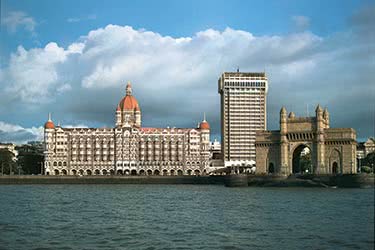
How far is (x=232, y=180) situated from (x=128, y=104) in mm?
58940

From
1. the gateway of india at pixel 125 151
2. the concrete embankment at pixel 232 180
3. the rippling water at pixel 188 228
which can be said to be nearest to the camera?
the rippling water at pixel 188 228

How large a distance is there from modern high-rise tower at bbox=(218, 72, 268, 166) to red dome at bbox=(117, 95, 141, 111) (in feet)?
92.8

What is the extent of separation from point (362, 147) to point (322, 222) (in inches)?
5647

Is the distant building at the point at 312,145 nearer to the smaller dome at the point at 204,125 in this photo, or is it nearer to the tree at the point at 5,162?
the smaller dome at the point at 204,125

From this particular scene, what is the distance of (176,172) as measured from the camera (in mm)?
139875

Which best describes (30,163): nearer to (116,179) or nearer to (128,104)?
(128,104)

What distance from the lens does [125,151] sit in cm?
13875

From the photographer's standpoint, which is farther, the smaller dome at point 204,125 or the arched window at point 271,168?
the smaller dome at point 204,125

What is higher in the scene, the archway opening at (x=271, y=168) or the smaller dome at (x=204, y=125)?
the smaller dome at (x=204, y=125)

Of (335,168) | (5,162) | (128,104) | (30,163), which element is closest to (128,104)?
(128,104)

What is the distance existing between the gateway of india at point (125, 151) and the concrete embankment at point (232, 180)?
806 inches

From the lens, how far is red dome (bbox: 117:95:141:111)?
146887 mm

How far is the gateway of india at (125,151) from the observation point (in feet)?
453

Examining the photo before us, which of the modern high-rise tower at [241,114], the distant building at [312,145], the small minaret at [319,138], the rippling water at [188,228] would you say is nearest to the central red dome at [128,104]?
the modern high-rise tower at [241,114]
